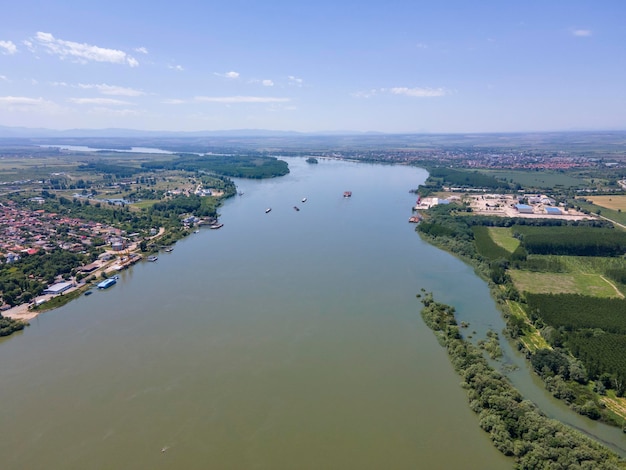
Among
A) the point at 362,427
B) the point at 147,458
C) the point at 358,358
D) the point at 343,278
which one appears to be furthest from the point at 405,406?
the point at 343,278

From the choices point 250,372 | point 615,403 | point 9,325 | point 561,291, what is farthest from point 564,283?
point 9,325

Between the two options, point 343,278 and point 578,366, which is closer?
point 578,366

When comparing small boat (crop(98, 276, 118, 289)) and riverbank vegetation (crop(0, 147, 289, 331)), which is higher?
riverbank vegetation (crop(0, 147, 289, 331))

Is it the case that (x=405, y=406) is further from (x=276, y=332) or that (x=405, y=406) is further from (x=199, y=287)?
(x=199, y=287)

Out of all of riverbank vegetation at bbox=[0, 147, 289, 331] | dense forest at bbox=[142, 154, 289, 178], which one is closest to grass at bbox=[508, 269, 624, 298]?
riverbank vegetation at bbox=[0, 147, 289, 331]

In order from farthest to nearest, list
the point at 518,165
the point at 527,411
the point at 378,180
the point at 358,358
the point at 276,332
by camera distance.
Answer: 1. the point at 518,165
2. the point at 378,180
3. the point at 276,332
4. the point at 358,358
5. the point at 527,411

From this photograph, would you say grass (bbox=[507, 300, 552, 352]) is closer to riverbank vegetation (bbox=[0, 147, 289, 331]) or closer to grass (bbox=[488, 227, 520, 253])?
grass (bbox=[488, 227, 520, 253])

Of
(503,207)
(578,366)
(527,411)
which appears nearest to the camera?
(527,411)
